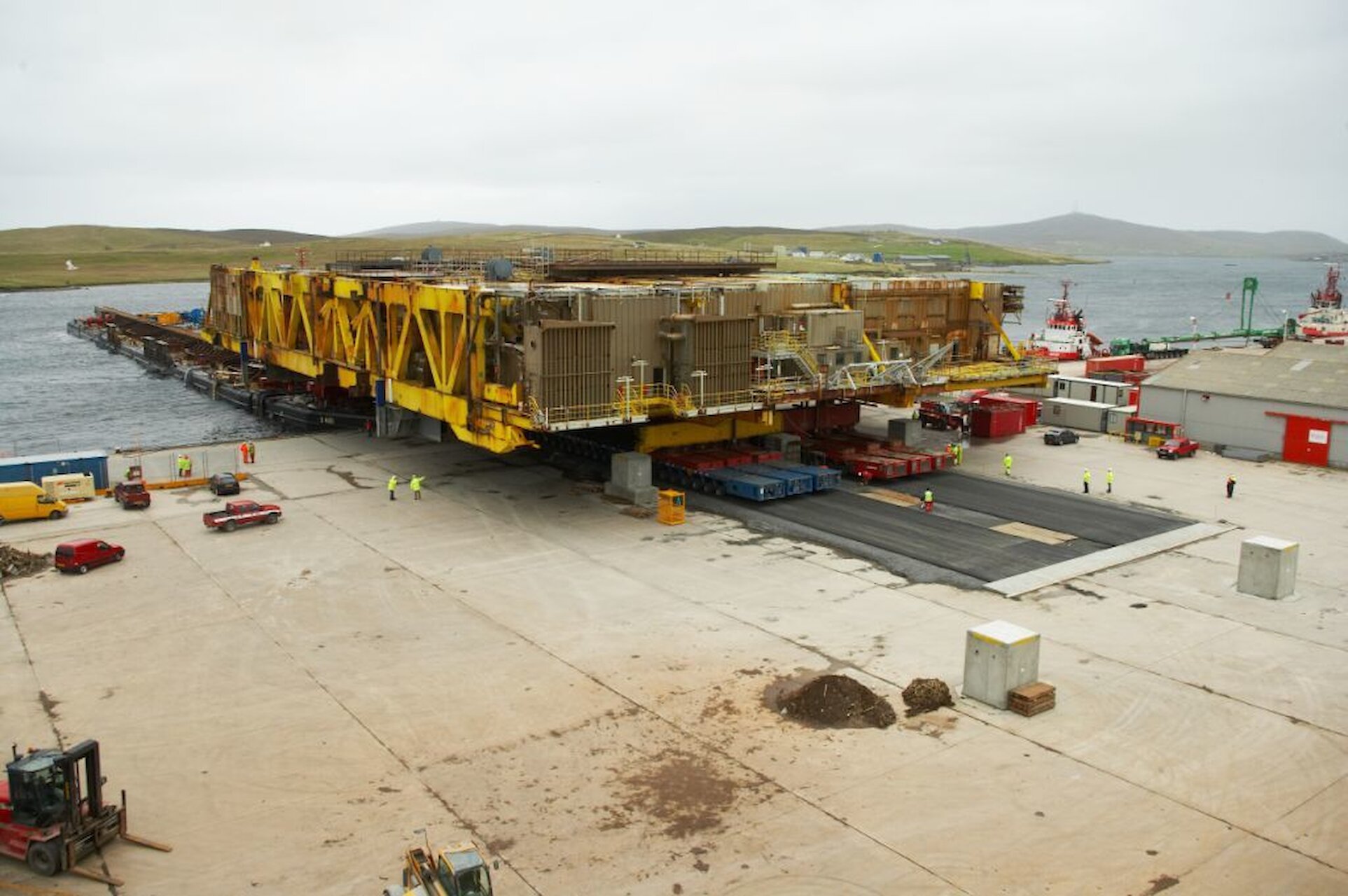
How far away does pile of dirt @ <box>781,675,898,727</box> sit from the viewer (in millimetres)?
24078

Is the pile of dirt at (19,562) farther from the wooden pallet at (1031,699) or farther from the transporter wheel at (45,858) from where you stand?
the wooden pallet at (1031,699)

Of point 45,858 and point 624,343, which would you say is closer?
point 45,858

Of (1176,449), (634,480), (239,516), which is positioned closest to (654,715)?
(634,480)

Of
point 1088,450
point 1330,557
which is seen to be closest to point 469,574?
point 1330,557

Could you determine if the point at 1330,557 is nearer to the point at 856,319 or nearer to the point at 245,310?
the point at 856,319

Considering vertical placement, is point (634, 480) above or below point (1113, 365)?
below

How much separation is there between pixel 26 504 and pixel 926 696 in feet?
116

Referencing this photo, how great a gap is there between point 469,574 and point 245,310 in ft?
145

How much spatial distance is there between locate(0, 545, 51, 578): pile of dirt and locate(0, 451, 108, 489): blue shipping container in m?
10.5

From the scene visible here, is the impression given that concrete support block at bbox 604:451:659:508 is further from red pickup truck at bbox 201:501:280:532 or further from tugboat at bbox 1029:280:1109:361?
tugboat at bbox 1029:280:1109:361

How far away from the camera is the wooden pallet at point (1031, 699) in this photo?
2428cm

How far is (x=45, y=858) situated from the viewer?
1808cm

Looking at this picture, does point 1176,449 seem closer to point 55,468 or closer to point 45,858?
point 45,858

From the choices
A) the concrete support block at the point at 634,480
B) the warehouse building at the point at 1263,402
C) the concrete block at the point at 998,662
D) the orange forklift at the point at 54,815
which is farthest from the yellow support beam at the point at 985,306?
the orange forklift at the point at 54,815
